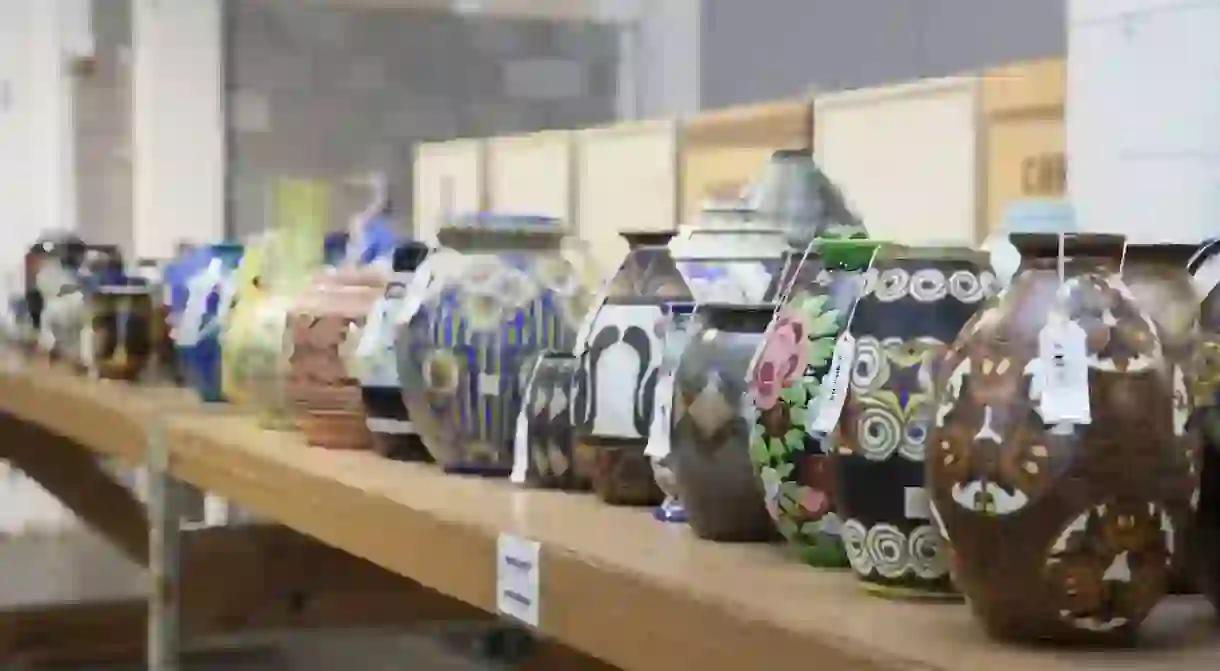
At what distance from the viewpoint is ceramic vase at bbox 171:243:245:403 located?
181 cm

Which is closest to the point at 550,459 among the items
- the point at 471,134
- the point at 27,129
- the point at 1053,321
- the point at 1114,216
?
the point at 1114,216

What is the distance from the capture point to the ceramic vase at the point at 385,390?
1.31 metres

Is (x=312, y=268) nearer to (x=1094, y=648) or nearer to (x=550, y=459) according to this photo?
(x=550, y=459)

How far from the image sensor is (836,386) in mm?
785

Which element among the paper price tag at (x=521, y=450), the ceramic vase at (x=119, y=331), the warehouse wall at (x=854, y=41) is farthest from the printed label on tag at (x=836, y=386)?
the warehouse wall at (x=854, y=41)

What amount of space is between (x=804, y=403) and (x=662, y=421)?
0.48 ft

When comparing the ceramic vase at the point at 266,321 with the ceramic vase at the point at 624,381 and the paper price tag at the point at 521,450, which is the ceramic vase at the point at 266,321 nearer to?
Answer: the paper price tag at the point at 521,450

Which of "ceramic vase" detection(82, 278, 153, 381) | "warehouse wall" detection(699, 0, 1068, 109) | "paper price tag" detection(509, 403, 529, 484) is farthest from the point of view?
"warehouse wall" detection(699, 0, 1068, 109)

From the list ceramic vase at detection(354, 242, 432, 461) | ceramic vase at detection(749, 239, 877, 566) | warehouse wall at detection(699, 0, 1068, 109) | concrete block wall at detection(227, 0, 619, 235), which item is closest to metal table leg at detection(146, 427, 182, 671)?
ceramic vase at detection(354, 242, 432, 461)

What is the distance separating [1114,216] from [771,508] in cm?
42

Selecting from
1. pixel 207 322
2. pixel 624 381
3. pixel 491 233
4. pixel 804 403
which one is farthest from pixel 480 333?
pixel 207 322

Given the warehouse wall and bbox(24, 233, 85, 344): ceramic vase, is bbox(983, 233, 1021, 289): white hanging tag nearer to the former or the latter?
the warehouse wall

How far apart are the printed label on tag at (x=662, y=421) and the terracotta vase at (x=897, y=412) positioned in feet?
0.58

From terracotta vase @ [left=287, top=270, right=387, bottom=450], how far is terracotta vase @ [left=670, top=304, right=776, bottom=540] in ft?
1.73
